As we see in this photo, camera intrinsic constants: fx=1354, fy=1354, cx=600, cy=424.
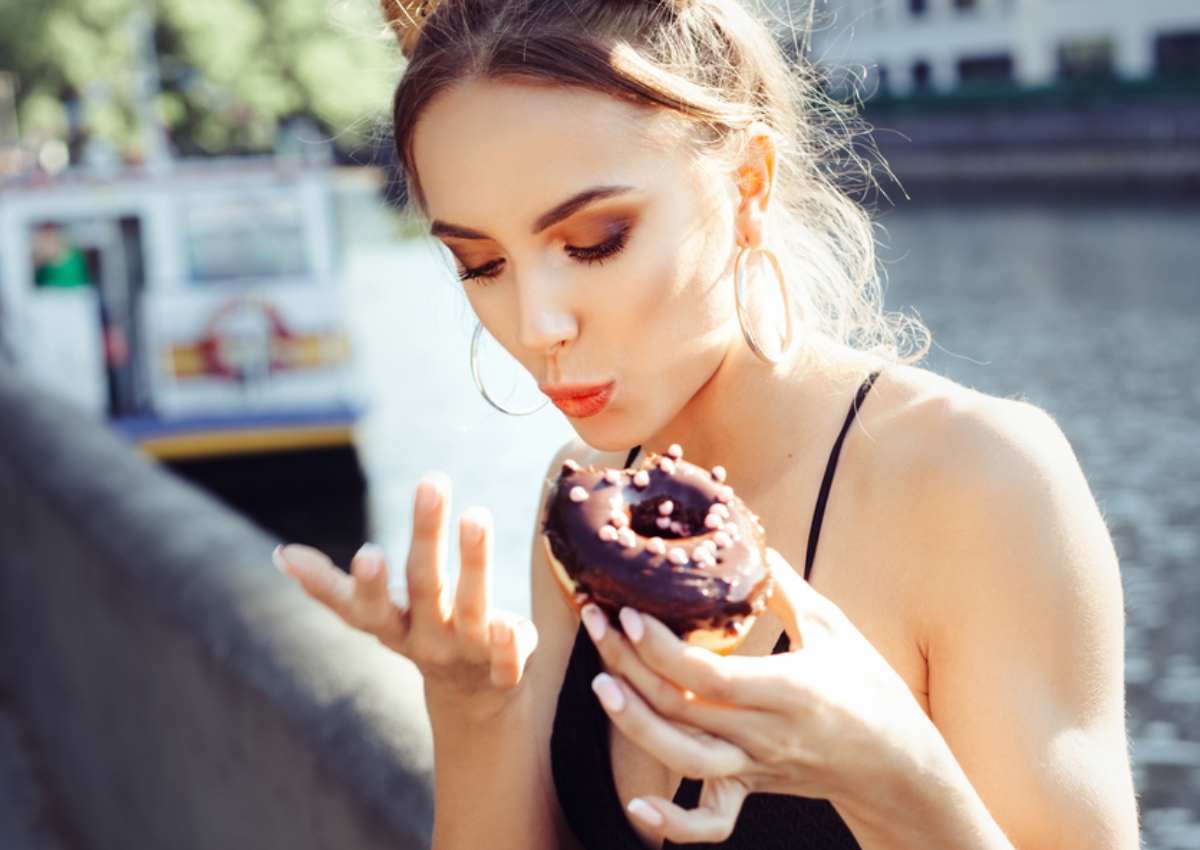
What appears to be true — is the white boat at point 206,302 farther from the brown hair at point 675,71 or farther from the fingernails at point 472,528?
the fingernails at point 472,528

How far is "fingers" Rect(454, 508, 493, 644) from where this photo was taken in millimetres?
A: 1332

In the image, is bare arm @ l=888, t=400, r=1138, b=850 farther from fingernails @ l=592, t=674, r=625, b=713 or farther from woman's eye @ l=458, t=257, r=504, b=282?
woman's eye @ l=458, t=257, r=504, b=282

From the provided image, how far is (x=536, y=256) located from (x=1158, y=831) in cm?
755

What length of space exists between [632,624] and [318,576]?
33cm

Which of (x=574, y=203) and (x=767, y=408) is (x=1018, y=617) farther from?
(x=574, y=203)

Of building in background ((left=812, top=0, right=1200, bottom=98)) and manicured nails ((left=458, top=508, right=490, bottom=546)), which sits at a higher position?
building in background ((left=812, top=0, right=1200, bottom=98))

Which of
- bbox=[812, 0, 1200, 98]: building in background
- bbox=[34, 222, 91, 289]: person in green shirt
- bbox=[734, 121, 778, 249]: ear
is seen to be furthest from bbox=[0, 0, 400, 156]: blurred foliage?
bbox=[734, 121, 778, 249]: ear

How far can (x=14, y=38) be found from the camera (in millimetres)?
27484

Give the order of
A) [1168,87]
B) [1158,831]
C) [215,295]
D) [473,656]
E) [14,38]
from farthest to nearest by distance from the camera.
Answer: [1168,87], [14,38], [215,295], [1158,831], [473,656]

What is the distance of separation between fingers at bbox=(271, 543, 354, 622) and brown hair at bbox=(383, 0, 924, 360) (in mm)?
688

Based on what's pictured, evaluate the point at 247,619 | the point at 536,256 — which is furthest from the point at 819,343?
the point at 247,619

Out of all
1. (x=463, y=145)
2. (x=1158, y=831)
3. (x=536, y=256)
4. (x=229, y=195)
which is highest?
(x=463, y=145)

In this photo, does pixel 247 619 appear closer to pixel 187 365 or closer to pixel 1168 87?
pixel 187 365

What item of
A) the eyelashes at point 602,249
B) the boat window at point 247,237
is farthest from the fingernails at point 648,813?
the boat window at point 247,237
